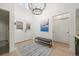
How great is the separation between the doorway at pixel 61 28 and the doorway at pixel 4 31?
1.19 metres

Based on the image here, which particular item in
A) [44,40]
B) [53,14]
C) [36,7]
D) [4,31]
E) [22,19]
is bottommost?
[44,40]

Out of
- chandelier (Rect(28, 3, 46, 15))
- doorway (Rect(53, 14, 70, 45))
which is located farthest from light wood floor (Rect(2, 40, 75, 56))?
chandelier (Rect(28, 3, 46, 15))

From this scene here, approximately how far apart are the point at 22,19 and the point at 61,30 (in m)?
1.02

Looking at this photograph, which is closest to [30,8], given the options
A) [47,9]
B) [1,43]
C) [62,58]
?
[47,9]

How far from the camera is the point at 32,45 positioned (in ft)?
8.25

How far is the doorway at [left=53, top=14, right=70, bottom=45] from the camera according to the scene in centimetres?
234

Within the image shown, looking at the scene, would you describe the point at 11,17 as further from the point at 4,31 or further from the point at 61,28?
the point at 61,28

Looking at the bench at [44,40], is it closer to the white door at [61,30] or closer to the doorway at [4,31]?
the white door at [61,30]

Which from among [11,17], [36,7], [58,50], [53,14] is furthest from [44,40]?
[11,17]

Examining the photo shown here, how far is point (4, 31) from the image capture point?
7.85ft

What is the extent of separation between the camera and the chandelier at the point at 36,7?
2.34m

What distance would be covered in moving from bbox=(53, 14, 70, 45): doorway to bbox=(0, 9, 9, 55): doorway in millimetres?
1194

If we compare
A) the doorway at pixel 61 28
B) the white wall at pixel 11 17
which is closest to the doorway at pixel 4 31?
the white wall at pixel 11 17

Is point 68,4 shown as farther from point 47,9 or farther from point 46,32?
point 46,32
